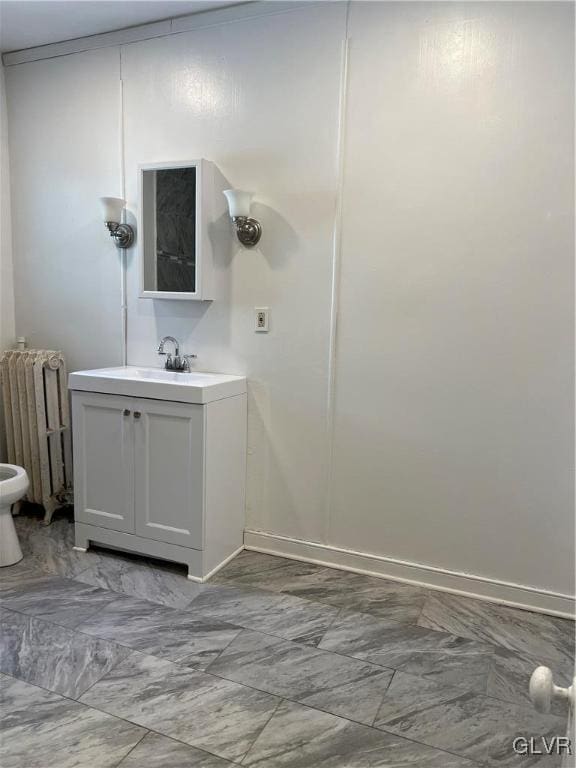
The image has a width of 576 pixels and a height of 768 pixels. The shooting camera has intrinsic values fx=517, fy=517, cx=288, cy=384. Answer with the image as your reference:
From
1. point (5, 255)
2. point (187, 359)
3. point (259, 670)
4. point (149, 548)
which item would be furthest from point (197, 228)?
point (259, 670)

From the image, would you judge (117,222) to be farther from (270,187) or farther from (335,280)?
(335,280)

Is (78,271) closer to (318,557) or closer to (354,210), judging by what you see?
(354,210)

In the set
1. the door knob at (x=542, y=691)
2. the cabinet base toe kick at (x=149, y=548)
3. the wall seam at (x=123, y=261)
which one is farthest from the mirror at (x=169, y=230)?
the door knob at (x=542, y=691)

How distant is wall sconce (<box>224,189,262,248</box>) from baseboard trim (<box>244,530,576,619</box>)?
143 centimetres

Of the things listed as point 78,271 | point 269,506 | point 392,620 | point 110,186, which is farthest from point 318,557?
point 110,186

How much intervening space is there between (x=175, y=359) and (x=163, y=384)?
444mm

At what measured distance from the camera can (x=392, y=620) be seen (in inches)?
78.9

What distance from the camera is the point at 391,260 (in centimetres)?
221

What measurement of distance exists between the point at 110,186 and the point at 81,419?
49.4 inches

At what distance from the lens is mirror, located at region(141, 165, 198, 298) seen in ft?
8.02

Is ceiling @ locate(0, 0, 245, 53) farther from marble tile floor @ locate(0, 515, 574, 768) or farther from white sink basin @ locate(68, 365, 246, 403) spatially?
marble tile floor @ locate(0, 515, 574, 768)

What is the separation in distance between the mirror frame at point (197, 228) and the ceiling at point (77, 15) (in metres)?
0.71

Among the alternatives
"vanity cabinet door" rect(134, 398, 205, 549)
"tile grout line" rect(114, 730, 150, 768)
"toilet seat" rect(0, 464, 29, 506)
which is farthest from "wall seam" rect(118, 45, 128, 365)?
"tile grout line" rect(114, 730, 150, 768)

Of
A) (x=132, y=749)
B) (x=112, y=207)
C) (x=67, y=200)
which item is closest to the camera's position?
(x=132, y=749)
